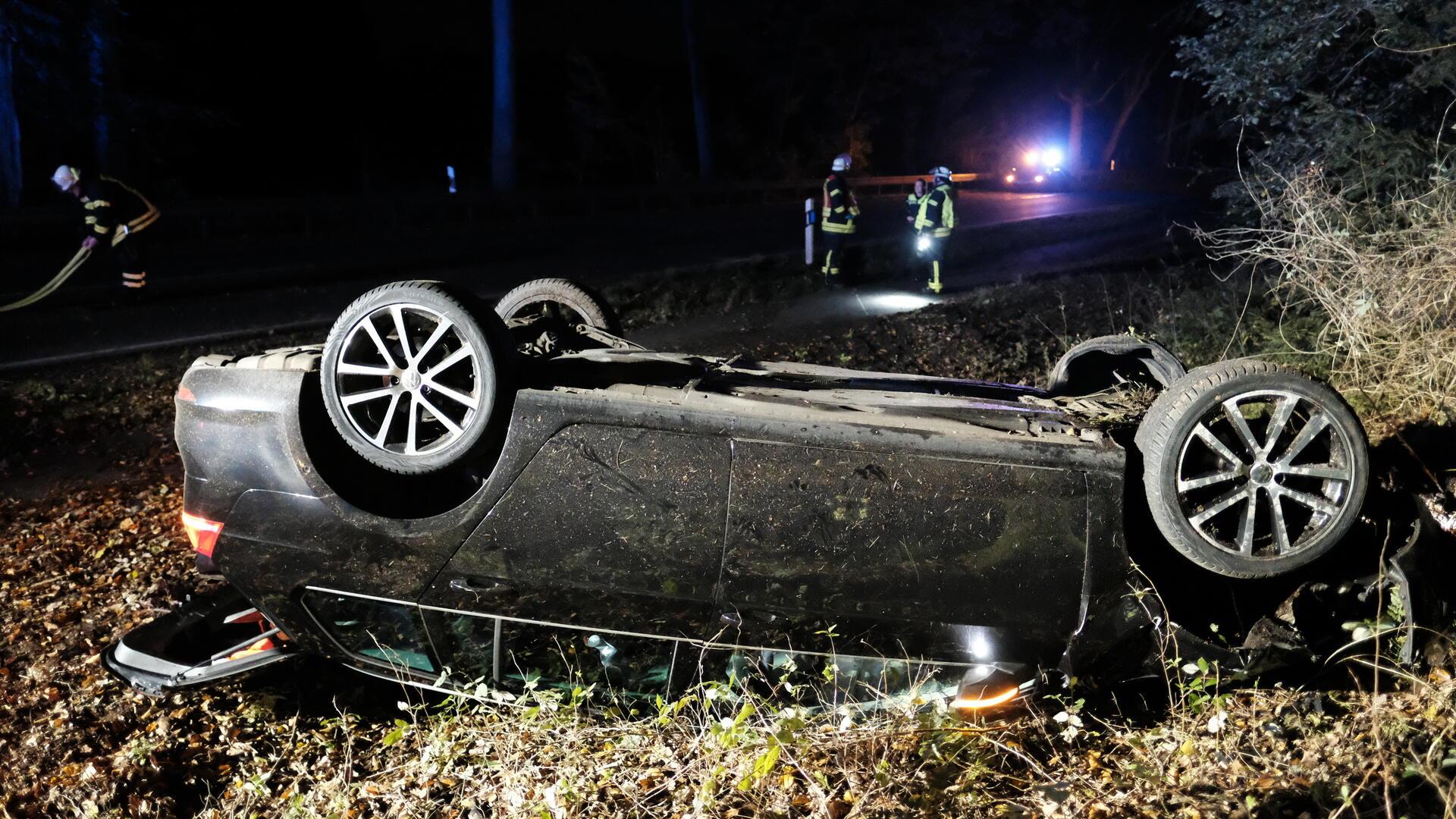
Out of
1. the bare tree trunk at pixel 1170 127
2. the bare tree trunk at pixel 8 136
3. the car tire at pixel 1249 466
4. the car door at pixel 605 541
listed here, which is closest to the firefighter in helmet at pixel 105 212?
the car door at pixel 605 541

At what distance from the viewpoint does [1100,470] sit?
294 centimetres

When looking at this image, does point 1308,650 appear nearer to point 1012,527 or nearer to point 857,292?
point 1012,527

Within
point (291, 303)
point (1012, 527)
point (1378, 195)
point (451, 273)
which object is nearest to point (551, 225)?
point (451, 273)

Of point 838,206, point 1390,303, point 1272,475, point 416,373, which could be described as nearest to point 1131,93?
point 838,206

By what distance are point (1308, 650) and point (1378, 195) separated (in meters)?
6.93

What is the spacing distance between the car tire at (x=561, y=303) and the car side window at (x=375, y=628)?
2.17 metres

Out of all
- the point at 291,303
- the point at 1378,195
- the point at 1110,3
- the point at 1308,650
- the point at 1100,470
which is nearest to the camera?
the point at 1100,470

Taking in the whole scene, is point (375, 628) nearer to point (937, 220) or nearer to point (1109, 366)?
point (1109, 366)

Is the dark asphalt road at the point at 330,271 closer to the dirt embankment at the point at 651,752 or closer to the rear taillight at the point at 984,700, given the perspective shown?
the dirt embankment at the point at 651,752

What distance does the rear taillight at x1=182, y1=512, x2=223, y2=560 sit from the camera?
3.29 metres

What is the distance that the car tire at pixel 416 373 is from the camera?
10.3ft

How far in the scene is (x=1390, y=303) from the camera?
19.4 feet

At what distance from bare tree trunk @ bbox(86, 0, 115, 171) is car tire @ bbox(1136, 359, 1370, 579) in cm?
2040

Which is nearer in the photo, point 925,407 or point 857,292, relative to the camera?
point 925,407
